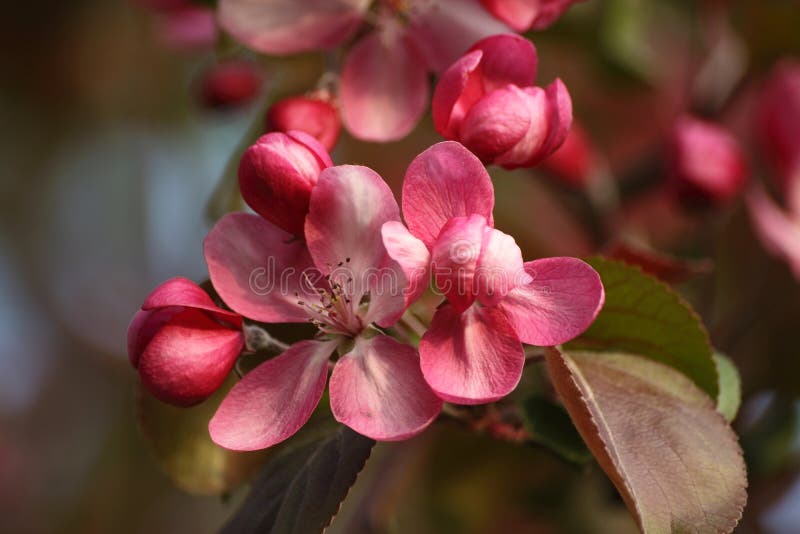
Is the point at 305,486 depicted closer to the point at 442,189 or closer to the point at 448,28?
the point at 442,189

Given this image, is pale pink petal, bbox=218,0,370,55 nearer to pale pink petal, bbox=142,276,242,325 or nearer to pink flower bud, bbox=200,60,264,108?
pale pink petal, bbox=142,276,242,325

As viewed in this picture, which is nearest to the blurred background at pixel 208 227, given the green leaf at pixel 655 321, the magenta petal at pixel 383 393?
the green leaf at pixel 655 321

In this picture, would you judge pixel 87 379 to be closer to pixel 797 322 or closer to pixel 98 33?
pixel 98 33

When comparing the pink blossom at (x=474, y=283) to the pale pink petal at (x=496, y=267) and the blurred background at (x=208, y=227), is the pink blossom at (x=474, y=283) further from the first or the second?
the blurred background at (x=208, y=227)

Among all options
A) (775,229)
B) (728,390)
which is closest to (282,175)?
(728,390)

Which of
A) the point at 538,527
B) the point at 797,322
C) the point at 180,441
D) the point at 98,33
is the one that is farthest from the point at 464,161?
the point at 98,33
